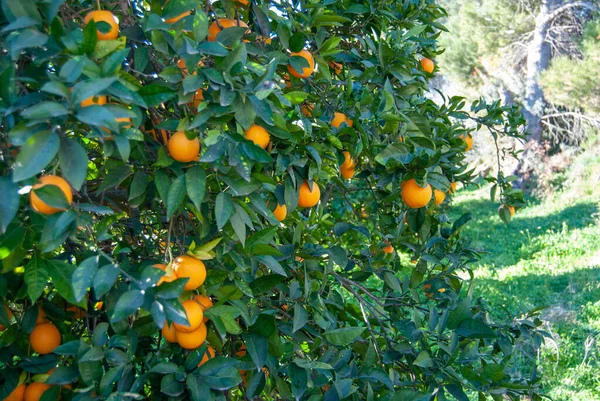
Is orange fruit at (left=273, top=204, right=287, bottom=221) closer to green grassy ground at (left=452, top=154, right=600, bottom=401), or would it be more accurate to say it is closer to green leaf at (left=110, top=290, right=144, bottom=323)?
green leaf at (left=110, top=290, right=144, bottom=323)

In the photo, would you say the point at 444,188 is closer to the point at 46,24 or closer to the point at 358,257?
the point at 358,257

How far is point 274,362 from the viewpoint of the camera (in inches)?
39.8

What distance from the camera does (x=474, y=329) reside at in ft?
3.61

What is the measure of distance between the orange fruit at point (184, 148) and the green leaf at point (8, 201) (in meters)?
0.25

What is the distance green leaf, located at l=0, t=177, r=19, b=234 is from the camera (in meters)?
0.64

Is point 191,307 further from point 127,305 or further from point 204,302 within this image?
point 127,305

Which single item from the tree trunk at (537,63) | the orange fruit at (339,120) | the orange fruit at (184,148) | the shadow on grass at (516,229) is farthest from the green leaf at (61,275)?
the tree trunk at (537,63)

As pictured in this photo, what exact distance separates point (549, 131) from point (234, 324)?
11813 millimetres

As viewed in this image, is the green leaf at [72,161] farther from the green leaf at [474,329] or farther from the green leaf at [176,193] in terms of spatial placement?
the green leaf at [474,329]

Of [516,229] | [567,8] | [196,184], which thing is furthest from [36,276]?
[567,8]

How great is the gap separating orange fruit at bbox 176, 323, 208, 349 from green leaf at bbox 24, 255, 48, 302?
208 mm

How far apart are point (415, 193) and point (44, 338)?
72 centimetres

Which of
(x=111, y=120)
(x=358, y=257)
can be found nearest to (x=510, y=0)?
(x=358, y=257)

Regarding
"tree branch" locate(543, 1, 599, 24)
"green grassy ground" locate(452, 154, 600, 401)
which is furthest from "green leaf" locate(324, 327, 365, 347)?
"tree branch" locate(543, 1, 599, 24)
